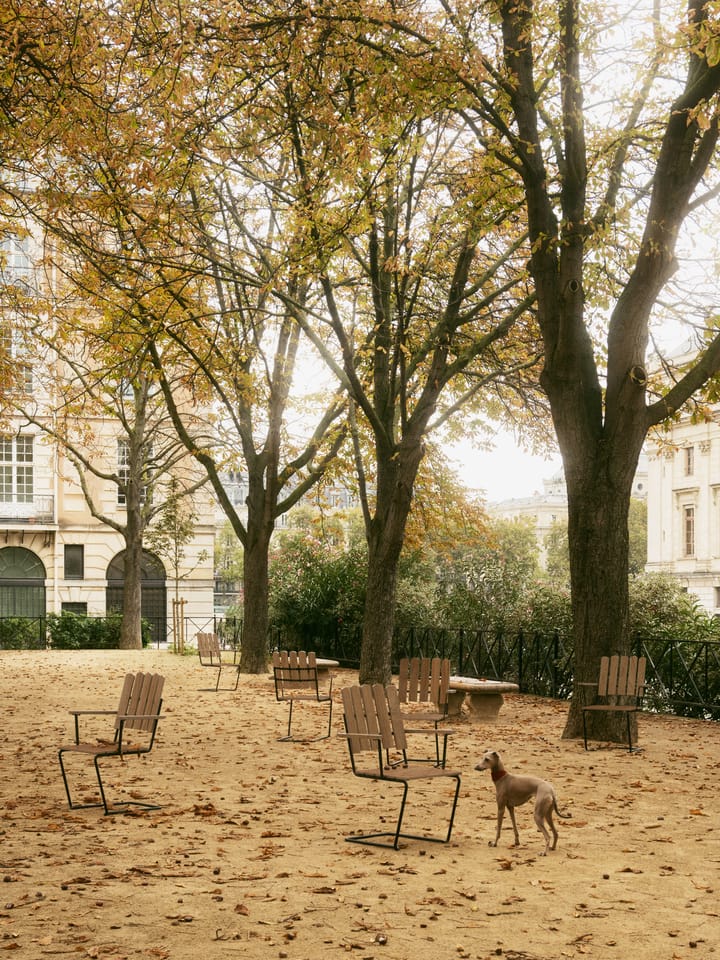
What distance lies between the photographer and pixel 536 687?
20.4 m

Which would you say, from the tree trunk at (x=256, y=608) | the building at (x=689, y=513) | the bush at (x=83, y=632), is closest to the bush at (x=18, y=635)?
the bush at (x=83, y=632)

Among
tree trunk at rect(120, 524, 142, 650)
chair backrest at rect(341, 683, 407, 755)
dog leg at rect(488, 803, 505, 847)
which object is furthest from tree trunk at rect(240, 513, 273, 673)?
dog leg at rect(488, 803, 505, 847)

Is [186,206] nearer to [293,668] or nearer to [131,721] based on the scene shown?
[293,668]

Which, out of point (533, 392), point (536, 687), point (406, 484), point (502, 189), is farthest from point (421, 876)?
point (533, 392)

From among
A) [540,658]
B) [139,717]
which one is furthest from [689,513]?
[139,717]

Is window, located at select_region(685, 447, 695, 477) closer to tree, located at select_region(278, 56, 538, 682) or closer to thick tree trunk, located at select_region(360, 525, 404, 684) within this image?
tree, located at select_region(278, 56, 538, 682)

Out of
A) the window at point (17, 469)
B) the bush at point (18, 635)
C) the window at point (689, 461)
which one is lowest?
the bush at point (18, 635)

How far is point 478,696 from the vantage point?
15750mm

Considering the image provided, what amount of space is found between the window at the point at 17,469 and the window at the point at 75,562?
2.63m

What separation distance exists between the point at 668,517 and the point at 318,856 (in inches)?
2884

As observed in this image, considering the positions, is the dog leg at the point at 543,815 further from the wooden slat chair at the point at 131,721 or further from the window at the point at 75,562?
the window at the point at 75,562

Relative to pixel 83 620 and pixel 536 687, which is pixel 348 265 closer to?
pixel 536 687

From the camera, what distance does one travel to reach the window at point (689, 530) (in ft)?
247

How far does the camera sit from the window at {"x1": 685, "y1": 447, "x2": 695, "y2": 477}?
75188 mm
